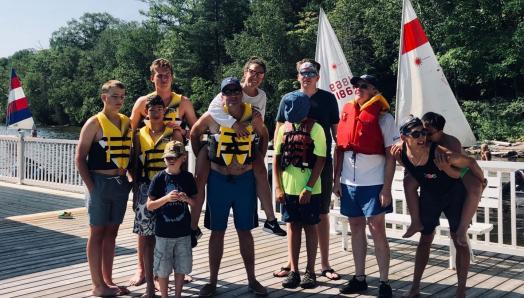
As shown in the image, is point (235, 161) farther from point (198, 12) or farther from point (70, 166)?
point (198, 12)

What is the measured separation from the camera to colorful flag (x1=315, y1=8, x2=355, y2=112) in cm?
752

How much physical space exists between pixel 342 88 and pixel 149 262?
15.7ft

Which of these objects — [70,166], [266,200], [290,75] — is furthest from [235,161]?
[290,75]

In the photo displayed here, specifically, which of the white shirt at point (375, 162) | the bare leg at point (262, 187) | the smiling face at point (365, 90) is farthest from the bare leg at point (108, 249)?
the smiling face at point (365, 90)

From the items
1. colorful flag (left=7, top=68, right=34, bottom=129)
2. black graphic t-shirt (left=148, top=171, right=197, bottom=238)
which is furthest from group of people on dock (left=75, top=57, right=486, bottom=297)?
colorful flag (left=7, top=68, right=34, bottom=129)

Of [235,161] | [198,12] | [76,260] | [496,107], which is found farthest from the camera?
[198,12]

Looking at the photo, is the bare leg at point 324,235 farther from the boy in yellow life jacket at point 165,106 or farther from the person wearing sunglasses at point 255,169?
the boy in yellow life jacket at point 165,106

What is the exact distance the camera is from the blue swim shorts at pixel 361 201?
3.61m

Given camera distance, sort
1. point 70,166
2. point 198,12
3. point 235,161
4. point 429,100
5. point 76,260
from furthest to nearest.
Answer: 1. point 198,12
2. point 70,166
3. point 429,100
4. point 76,260
5. point 235,161

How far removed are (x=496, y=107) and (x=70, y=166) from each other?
2542cm

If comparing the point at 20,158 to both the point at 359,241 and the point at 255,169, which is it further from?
the point at 359,241

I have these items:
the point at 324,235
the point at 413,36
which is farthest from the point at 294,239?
the point at 413,36

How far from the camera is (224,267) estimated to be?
4449mm

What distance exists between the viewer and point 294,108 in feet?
12.0
